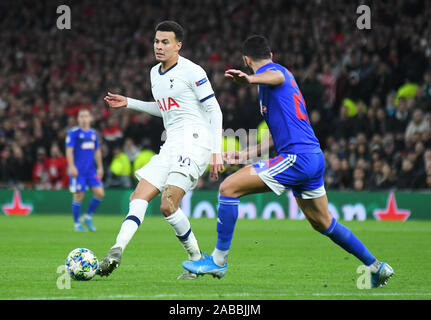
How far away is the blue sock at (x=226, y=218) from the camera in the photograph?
22.7 ft

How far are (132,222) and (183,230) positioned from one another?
54 cm

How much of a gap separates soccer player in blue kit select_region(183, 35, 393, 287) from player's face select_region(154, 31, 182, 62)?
0.91 m

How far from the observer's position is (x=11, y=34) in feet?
88.9

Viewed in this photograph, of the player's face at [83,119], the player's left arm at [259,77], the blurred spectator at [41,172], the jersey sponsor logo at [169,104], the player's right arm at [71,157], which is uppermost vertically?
the player's left arm at [259,77]

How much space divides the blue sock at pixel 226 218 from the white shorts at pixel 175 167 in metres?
0.63

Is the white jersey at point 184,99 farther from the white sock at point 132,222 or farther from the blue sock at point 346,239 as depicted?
the blue sock at point 346,239

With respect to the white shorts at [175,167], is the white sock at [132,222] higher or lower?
lower

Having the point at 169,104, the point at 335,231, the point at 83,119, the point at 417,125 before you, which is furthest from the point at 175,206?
the point at 417,125

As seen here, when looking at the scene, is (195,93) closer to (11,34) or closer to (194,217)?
(194,217)

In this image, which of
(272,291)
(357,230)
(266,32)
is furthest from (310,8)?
(272,291)

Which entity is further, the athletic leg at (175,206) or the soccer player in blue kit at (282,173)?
the athletic leg at (175,206)

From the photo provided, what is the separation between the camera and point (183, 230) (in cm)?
753
